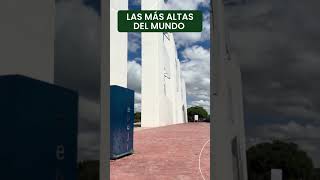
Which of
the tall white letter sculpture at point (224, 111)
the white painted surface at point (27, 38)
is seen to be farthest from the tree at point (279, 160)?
the white painted surface at point (27, 38)

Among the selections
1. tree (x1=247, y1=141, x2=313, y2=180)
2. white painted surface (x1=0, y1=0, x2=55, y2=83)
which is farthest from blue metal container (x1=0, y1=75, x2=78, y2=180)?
tree (x1=247, y1=141, x2=313, y2=180)

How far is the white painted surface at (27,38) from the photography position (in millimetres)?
5362

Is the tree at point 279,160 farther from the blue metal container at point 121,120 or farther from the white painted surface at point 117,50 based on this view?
the white painted surface at point 117,50

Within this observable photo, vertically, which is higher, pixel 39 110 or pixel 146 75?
pixel 146 75

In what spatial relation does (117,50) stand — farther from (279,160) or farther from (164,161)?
(279,160)

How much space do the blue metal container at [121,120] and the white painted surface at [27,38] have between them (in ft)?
24.2

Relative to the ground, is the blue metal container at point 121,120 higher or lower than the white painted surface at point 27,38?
lower

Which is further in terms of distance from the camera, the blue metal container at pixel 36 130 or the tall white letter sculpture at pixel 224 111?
the tall white letter sculpture at pixel 224 111

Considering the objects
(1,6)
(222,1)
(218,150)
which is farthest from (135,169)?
(1,6)

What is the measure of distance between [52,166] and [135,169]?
28.5 ft

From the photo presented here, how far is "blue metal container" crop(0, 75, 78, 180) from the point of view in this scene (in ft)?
10.4

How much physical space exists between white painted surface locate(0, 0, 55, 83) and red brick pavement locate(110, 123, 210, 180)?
18.9 ft

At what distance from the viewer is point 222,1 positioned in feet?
24.1

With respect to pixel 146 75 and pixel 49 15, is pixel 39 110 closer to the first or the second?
pixel 49 15
